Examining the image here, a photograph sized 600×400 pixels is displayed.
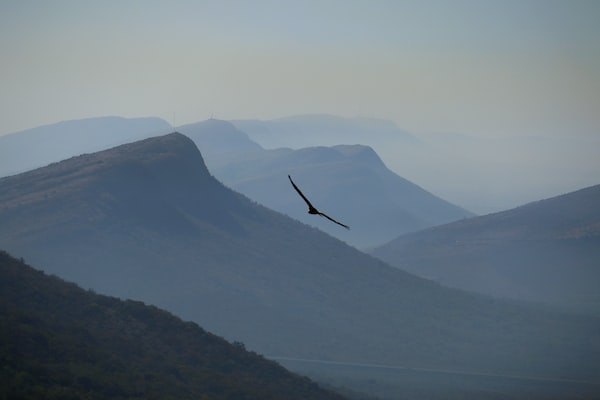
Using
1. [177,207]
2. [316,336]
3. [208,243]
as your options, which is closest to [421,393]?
[316,336]

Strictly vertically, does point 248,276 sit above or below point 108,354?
above

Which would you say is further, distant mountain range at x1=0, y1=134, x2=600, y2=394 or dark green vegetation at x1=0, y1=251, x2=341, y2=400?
distant mountain range at x1=0, y1=134, x2=600, y2=394

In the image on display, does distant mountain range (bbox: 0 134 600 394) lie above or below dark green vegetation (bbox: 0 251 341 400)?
above

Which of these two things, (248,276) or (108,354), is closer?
(108,354)
